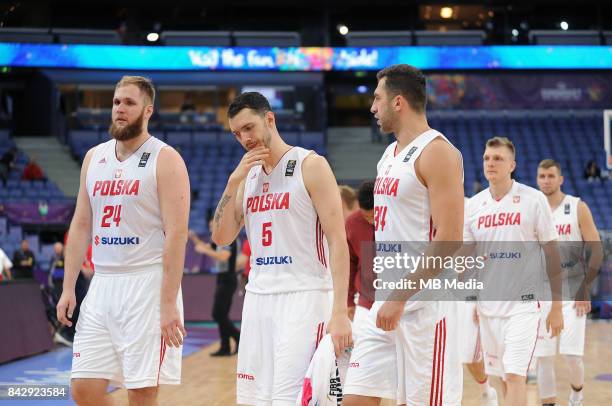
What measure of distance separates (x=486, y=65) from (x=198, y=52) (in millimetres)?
9953

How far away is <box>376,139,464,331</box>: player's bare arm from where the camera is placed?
4078 millimetres

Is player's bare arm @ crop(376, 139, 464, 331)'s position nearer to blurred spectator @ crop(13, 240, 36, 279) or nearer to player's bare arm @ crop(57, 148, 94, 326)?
player's bare arm @ crop(57, 148, 94, 326)

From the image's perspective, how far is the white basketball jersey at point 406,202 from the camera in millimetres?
4293

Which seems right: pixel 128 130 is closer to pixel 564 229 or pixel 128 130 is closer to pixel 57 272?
pixel 564 229

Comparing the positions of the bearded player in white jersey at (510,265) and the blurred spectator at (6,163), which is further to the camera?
the blurred spectator at (6,163)

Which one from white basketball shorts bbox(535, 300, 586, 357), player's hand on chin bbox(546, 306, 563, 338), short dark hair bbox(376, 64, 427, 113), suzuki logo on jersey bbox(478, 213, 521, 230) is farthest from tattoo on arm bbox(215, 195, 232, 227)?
white basketball shorts bbox(535, 300, 586, 357)

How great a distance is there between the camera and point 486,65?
30.4 meters

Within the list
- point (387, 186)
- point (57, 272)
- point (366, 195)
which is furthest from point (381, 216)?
point (57, 272)

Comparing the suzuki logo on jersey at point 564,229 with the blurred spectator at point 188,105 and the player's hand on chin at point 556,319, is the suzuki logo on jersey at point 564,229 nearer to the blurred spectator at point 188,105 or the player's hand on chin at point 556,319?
the player's hand on chin at point 556,319

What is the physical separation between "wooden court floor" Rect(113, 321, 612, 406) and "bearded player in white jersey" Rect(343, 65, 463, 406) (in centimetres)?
436

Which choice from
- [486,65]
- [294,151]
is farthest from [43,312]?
[486,65]

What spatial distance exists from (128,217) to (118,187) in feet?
0.60

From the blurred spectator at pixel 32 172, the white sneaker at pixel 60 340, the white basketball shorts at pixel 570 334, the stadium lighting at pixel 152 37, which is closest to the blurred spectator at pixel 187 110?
the stadium lighting at pixel 152 37

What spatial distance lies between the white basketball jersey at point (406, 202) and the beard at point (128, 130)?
146 centimetres
